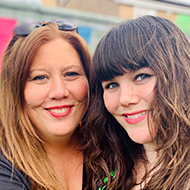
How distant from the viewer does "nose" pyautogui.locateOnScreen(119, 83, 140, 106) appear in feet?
4.65

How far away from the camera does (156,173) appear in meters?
1.42

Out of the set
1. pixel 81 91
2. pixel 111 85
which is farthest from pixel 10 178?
pixel 111 85

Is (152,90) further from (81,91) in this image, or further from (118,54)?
(81,91)

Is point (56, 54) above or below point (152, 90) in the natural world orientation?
above

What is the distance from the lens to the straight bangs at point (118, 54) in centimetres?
140

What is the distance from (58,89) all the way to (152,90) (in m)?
0.69

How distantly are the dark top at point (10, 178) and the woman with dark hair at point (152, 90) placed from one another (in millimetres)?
710

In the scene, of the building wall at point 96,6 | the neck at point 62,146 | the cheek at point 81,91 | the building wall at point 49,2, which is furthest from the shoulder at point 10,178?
the building wall at point 96,6

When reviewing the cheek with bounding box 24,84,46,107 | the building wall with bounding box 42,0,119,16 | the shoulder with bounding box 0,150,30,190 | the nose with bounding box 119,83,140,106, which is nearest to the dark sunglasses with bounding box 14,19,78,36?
the cheek with bounding box 24,84,46,107

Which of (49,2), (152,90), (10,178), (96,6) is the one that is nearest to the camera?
(152,90)

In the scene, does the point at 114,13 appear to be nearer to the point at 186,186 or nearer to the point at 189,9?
the point at 189,9

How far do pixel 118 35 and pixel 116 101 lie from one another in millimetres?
428

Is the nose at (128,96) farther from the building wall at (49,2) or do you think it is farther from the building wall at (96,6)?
the building wall at (96,6)

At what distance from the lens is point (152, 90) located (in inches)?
54.5
